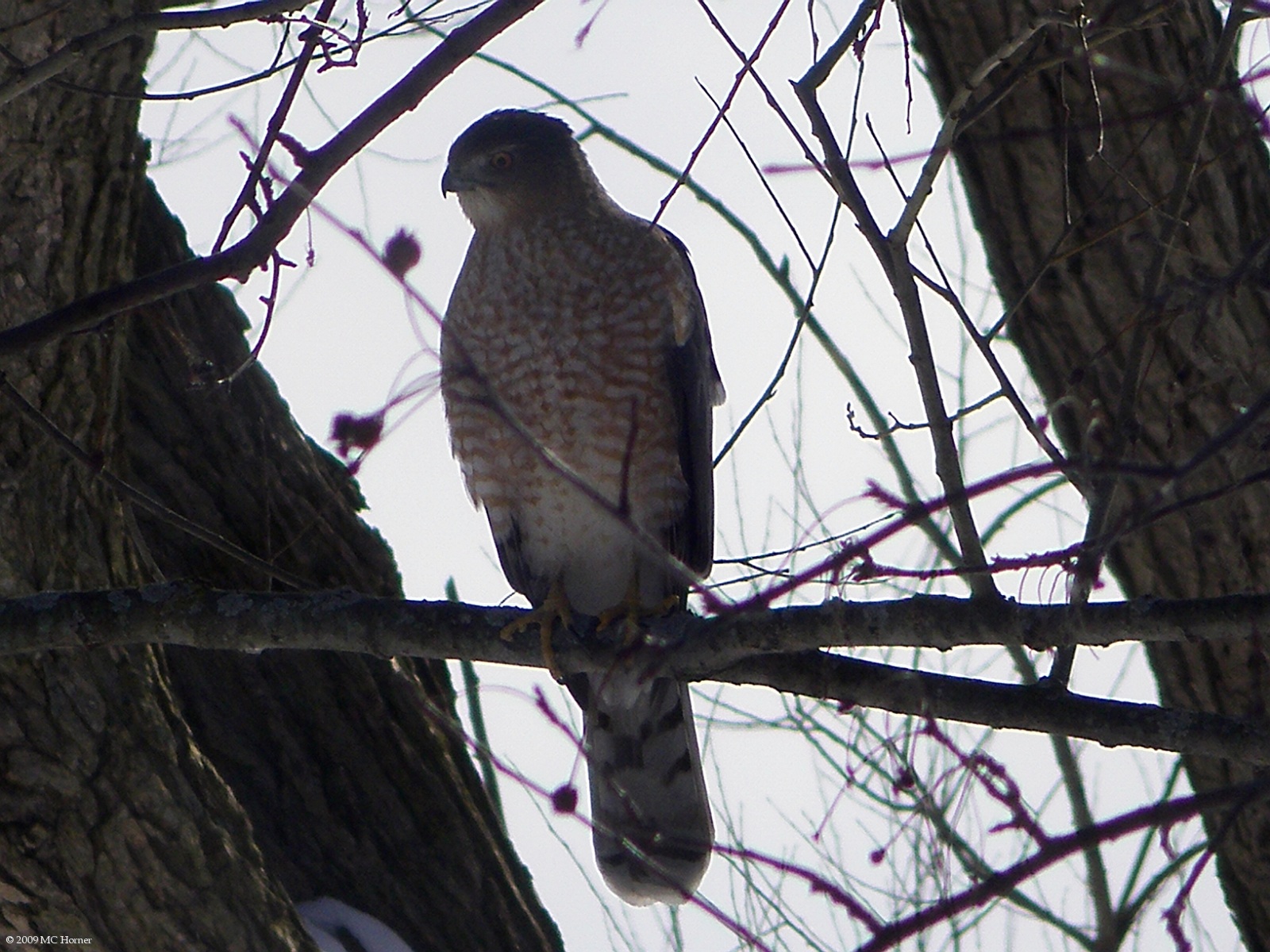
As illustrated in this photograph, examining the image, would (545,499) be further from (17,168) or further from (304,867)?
(17,168)

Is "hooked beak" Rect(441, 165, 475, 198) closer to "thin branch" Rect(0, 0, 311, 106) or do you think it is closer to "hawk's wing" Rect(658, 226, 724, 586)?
"hawk's wing" Rect(658, 226, 724, 586)

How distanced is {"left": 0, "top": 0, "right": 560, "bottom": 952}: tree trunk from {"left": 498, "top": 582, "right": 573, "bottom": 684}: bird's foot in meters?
0.29

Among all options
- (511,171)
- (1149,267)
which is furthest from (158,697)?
(1149,267)

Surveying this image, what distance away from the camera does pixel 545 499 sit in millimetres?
4129

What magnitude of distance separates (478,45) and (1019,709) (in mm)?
1381

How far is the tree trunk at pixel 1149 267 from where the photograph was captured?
3490mm

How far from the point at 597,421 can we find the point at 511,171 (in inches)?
37.5

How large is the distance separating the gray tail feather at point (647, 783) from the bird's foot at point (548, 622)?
0.64 m

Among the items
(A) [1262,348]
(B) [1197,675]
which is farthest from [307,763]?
(A) [1262,348]

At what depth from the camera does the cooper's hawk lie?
3.91 metres

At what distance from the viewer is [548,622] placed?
3213 millimetres

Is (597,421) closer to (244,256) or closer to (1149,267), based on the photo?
(1149,267)

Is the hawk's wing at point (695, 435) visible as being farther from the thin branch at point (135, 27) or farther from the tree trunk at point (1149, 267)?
the thin branch at point (135, 27)

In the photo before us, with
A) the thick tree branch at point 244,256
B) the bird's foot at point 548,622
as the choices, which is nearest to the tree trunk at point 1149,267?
the bird's foot at point 548,622
